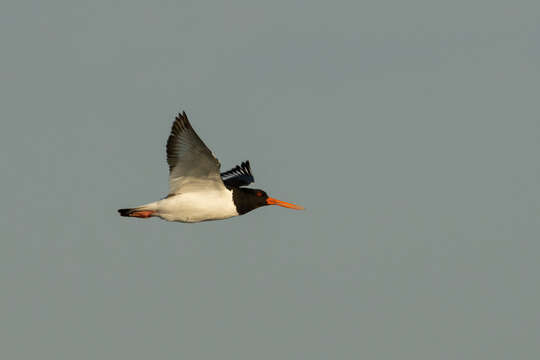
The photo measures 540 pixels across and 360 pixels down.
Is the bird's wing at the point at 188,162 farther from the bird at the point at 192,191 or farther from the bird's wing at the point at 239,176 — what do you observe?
the bird's wing at the point at 239,176

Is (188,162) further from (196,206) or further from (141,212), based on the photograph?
(141,212)

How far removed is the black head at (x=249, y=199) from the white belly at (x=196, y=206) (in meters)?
0.22

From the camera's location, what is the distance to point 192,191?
17984 mm

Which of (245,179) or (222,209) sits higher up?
(245,179)

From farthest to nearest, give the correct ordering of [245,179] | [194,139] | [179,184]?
[245,179], [179,184], [194,139]

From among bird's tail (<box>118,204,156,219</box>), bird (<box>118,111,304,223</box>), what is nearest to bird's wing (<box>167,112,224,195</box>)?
bird (<box>118,111,304,223</box>)

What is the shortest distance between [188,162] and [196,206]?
3.65 feet

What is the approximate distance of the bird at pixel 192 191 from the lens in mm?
16781

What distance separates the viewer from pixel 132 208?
717 inches

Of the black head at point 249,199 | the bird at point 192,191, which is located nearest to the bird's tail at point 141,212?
the bird at point 192,191

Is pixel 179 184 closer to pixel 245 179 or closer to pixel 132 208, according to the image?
pixel 132 208

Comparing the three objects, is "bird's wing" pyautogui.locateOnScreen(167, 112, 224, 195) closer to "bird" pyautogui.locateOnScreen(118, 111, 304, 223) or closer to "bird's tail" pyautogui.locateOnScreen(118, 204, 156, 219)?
"bird" pyautogui.locateOnScreen(118, 111, 304, 223)

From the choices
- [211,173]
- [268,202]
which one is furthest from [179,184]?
[268,202]

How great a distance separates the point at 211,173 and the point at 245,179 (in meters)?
3.73
